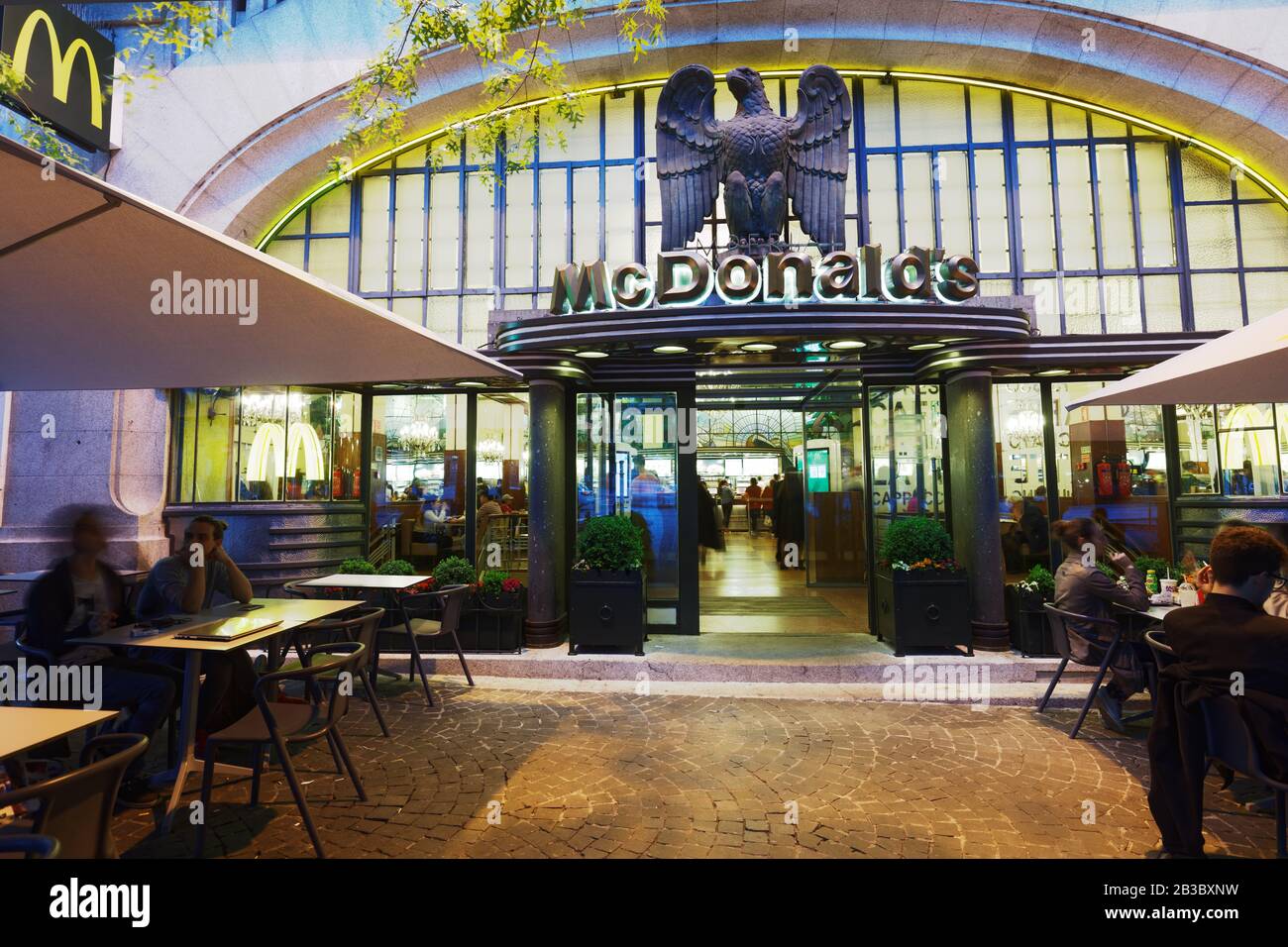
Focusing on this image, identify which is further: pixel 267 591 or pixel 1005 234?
pixel 1005 234

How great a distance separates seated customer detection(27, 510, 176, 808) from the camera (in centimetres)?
425

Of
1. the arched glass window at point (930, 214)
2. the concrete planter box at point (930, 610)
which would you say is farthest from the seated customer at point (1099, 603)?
the arched glass window at point (930, 214)

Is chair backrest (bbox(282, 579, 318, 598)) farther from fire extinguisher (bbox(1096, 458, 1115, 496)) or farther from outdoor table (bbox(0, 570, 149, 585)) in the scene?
fire extinguisher (bbox(1096, 458, 1115, 496))

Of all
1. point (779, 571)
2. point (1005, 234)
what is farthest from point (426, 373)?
point (779, 571)

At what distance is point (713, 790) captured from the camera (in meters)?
4.30

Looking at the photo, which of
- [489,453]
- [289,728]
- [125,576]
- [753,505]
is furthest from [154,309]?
[753,505]

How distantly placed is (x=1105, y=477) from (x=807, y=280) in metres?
5.39

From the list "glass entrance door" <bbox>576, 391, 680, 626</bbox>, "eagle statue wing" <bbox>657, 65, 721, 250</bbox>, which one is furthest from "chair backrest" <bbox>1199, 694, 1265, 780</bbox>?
"eagle statue wing" <bbox>657, 65, 721, 250</bbox>

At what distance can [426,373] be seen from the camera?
441 cm

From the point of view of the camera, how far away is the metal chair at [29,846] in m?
1.78

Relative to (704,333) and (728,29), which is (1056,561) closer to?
(704,333)

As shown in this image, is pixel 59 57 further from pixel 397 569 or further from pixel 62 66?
pixel 397 569
